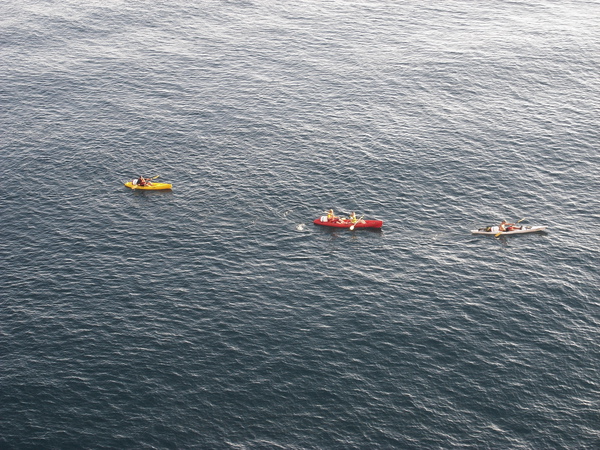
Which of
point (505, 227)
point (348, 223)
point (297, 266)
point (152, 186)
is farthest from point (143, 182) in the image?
point (505, 227)

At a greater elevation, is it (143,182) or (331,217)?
(331,217)

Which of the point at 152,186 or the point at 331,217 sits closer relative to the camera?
the point at 331,217

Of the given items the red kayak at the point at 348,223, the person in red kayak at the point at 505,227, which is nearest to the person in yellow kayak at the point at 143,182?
the red kayak at the point at 348,223

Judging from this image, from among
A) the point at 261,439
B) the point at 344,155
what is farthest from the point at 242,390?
the point at 344,155

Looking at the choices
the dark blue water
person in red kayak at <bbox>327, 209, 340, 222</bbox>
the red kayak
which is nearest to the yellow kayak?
the dark blue water

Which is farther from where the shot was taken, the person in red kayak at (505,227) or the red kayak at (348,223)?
the red kayak at (348,223)

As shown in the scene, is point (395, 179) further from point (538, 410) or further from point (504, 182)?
point (538, 410)

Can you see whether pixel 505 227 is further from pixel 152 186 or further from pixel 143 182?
pixel 143 182

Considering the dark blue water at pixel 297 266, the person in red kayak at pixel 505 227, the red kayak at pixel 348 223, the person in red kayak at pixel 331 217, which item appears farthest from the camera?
the person in red kayak at pixel 331 217

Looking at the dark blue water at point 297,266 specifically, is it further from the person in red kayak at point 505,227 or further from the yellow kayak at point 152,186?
the person in red kayak at point 505,227
